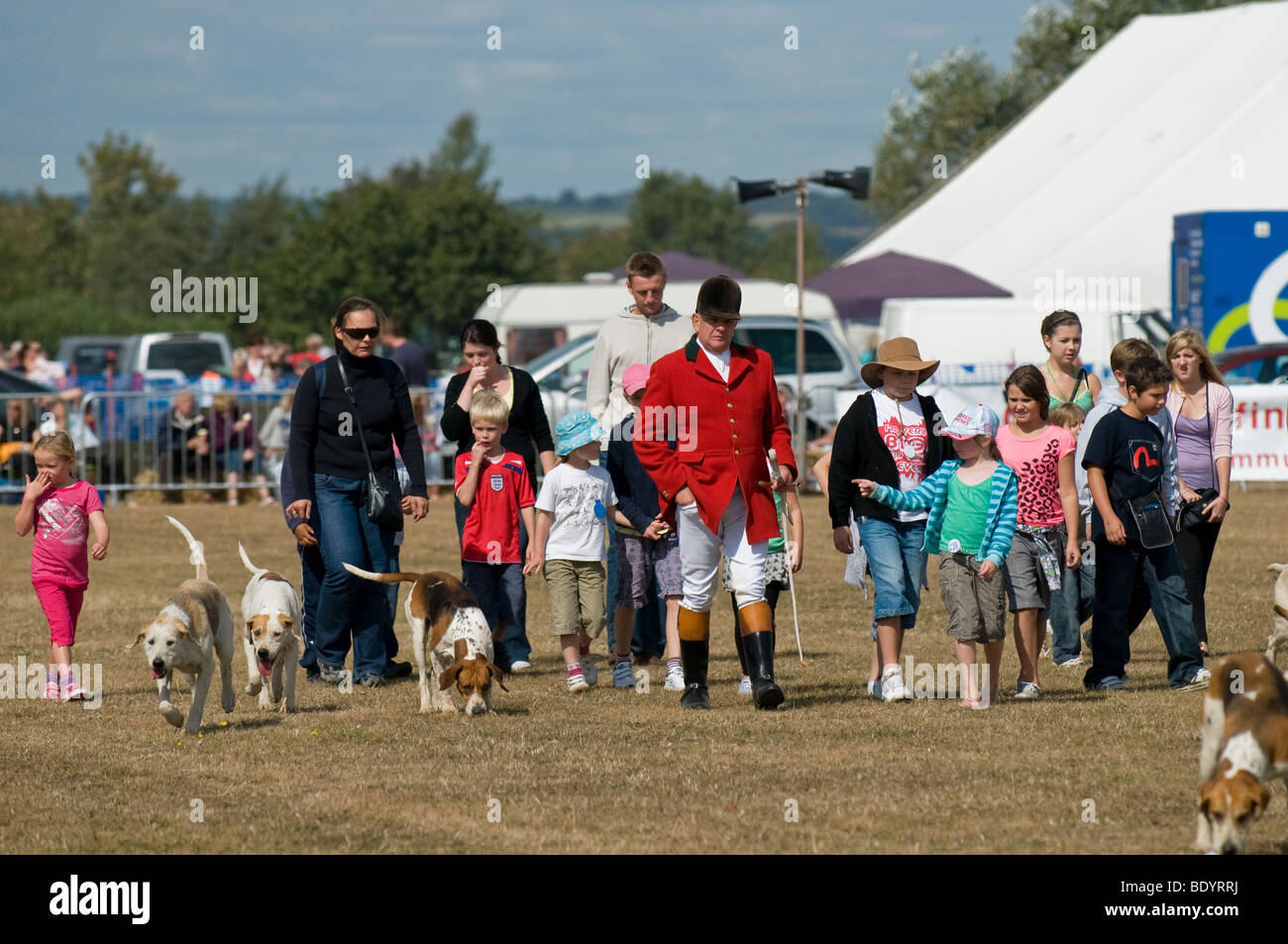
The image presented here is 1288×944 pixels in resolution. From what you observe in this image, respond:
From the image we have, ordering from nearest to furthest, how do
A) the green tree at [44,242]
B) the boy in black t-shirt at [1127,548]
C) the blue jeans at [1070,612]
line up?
the boy in black t-shirt at [1127,548], the blue jeans at [1070,612], the green tree at [44,242]

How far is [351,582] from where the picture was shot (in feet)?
31.2

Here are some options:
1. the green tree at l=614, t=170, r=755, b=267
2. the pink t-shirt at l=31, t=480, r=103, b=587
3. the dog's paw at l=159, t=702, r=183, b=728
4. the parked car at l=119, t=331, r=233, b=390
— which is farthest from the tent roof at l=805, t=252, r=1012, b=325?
the green tree at l=614, t=170, r=755, b=267

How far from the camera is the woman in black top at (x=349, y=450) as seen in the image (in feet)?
30.6

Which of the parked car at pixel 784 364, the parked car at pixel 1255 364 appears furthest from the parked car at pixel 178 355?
the parked car at pixel 1255 364

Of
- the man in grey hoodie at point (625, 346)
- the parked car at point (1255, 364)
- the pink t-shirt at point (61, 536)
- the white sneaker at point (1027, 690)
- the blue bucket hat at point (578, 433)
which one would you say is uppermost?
the parked car at point (1255, 364)

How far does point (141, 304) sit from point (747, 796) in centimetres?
9652

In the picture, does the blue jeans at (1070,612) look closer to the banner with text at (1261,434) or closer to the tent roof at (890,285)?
the banner with text at (1261,434)

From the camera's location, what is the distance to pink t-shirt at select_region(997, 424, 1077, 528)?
860cm

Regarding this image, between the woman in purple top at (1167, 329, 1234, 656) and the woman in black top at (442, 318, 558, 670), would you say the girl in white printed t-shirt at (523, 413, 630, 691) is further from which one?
the woman in purple top at (1167, 329, 1234, 656)

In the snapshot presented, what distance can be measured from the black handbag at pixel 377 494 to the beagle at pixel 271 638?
2.46 ft

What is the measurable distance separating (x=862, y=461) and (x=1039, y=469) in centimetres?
96

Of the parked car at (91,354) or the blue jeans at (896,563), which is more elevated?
the parked car at (91,354)

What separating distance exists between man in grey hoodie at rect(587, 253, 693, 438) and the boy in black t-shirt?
2327mm
